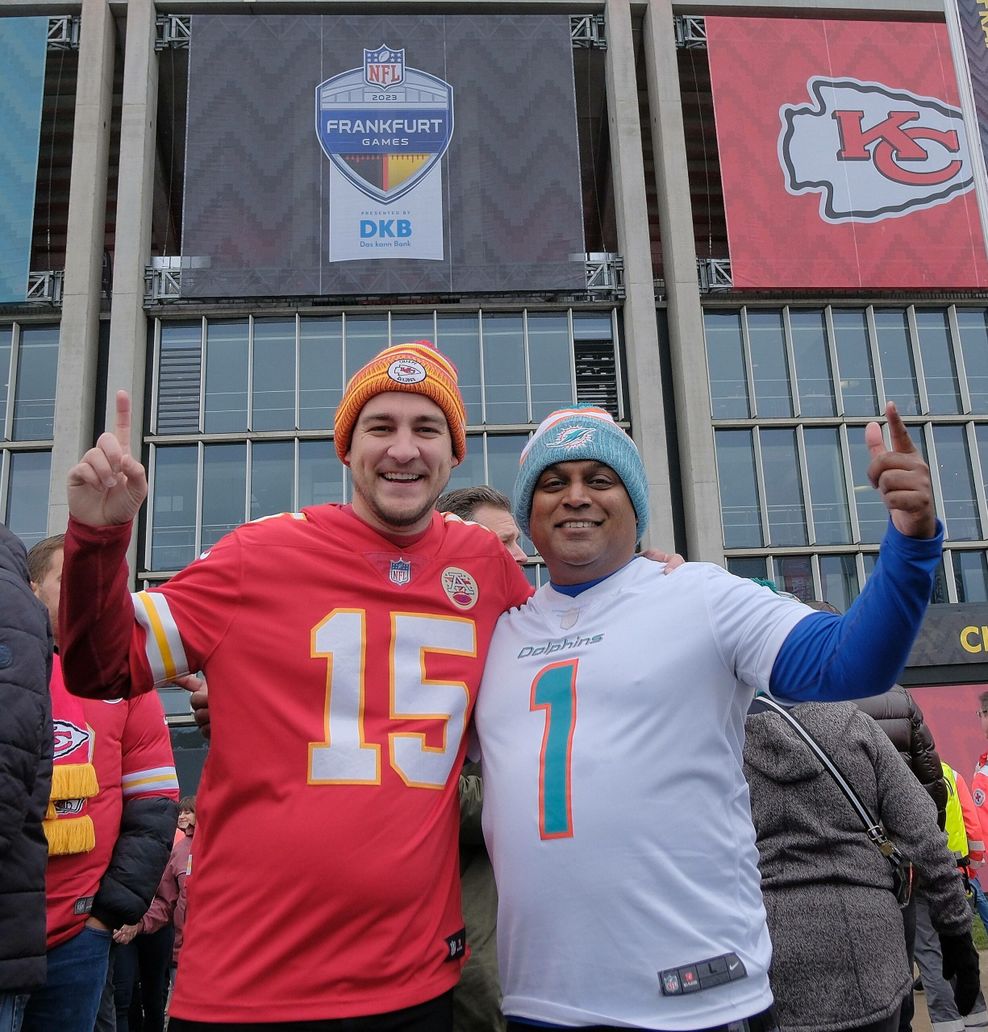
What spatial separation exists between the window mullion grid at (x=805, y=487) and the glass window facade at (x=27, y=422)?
14181 millimetres

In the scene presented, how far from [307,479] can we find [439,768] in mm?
15798

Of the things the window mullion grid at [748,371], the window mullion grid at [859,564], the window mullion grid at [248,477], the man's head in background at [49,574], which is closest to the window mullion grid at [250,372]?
the window mullion grid at [248,477]

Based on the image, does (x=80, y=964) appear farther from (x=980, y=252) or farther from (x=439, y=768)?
(x=980, y=252)

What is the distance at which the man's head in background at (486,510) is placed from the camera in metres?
3.49

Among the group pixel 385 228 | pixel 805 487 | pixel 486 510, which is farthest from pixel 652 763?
pixel 805 487

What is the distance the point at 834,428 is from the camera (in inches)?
725

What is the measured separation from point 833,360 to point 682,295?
332 centimetres

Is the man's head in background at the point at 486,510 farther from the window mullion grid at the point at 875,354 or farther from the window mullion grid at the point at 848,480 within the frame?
the window mullion grid at the point at 875,354

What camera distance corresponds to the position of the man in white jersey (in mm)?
1823

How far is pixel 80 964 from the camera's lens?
3.10 meters

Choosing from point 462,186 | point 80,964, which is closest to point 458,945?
point 80,964

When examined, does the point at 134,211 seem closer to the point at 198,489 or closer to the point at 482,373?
the point at 198,489

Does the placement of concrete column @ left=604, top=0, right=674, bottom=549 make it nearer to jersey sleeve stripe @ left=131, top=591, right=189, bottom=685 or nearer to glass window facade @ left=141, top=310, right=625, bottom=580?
glass window facade @ left=141, top=310, right=625, bottom=580

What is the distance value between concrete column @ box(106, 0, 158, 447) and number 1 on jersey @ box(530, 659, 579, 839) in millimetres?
15966
